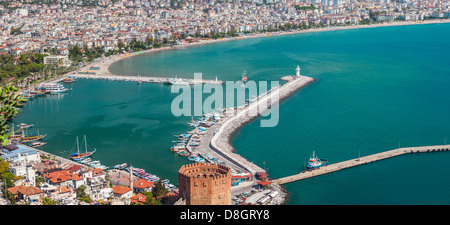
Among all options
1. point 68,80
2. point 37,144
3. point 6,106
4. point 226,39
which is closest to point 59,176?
point 37,144

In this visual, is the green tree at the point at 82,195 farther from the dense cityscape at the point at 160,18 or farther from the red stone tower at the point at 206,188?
the dense cityscape at the point at 160,18

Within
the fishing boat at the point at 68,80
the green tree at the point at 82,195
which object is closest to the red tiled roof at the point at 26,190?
the green tree at the point at 82,195

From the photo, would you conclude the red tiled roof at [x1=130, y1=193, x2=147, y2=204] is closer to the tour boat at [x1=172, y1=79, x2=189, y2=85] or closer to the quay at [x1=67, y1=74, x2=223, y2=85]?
the tour boat at [x1=172, y1=79, x2=189, y2=85]

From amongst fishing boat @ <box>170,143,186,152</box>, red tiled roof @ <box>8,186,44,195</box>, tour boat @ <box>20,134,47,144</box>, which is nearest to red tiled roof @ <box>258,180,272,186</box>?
fishing boat @ <box>170,143,186,152</box>

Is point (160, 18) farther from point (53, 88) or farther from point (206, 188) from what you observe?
point (206, 188)

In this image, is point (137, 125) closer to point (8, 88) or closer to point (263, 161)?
point (263, 161)

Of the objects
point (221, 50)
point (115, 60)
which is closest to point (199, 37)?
point (221, 50)

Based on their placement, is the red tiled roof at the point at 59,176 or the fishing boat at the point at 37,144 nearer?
the red tiled roof at the point at 59,176
